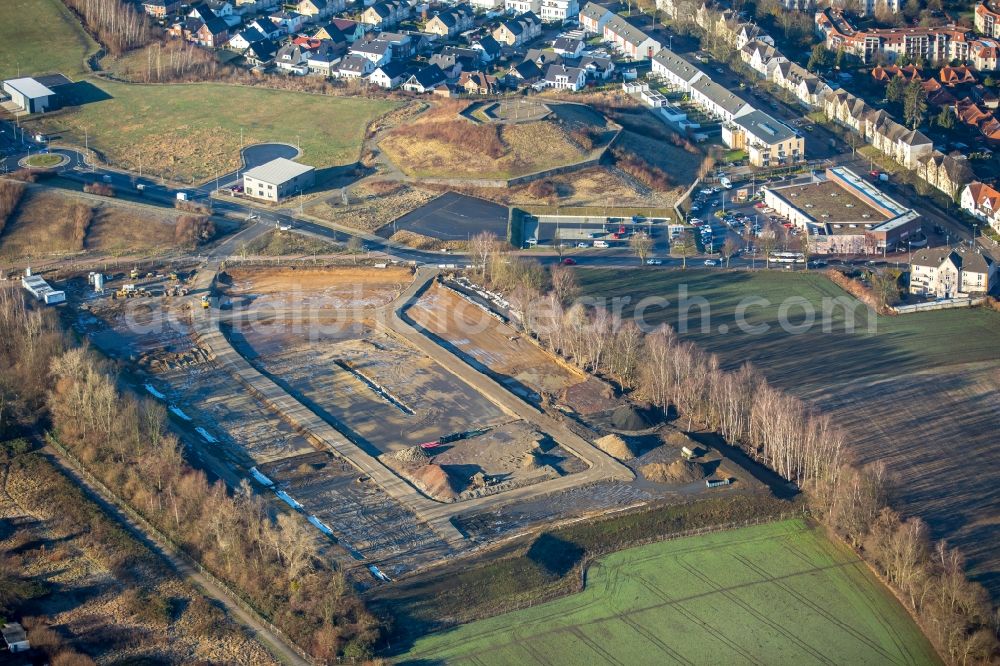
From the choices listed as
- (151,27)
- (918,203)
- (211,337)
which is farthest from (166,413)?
(151,27)

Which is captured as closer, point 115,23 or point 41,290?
point 41,290

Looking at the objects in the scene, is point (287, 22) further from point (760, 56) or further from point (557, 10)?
point (760, 56)

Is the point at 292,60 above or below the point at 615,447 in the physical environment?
above

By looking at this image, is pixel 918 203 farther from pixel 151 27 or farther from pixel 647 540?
pixel 151 27

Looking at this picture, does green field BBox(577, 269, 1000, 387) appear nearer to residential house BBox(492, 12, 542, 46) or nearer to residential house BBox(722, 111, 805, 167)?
residential house BBox(722, 111, 805, 167)

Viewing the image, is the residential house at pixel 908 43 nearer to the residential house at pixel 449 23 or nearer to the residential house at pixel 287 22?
the residential house at pixel 449 23

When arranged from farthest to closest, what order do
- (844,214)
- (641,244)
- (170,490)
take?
(844,214)
(641,244)
(170,490)

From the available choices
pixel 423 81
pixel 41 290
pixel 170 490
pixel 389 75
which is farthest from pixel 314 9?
pixel 170 490
